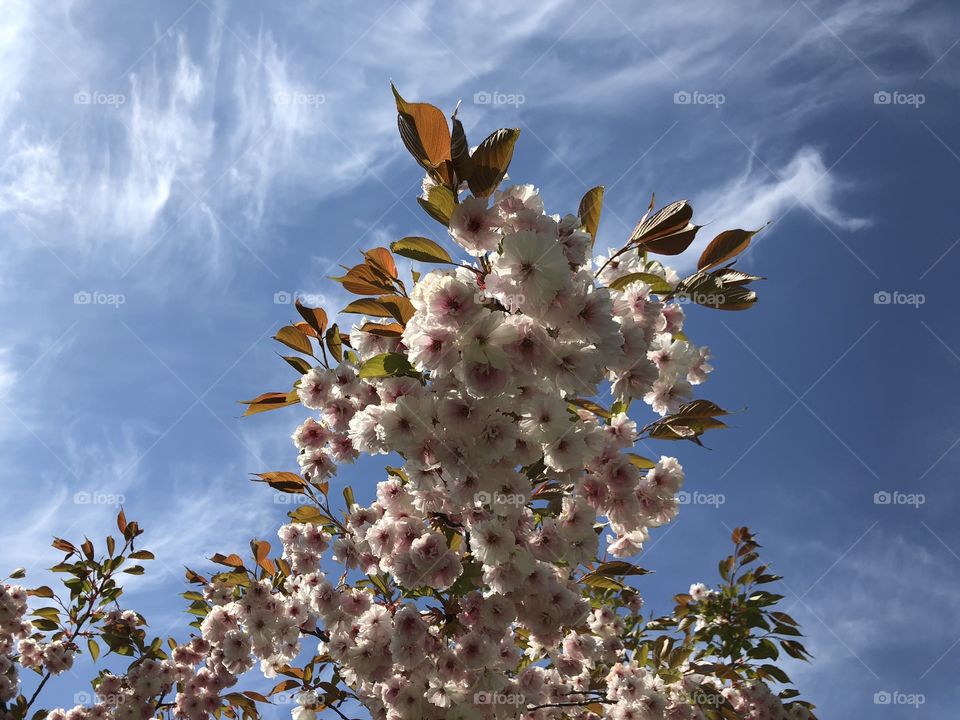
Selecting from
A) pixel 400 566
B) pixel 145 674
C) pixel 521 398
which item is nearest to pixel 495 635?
pixel 400 566

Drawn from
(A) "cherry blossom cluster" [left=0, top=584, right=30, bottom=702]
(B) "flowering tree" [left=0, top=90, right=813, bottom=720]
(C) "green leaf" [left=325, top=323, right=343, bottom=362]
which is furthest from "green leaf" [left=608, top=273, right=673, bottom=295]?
(A) "cherry blossom cluster" [left=0, top=584, right=30, bottom=702]

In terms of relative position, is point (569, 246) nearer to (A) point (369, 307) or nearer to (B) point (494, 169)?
(B) point (494, 169)

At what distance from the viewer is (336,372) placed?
93.2 inches
